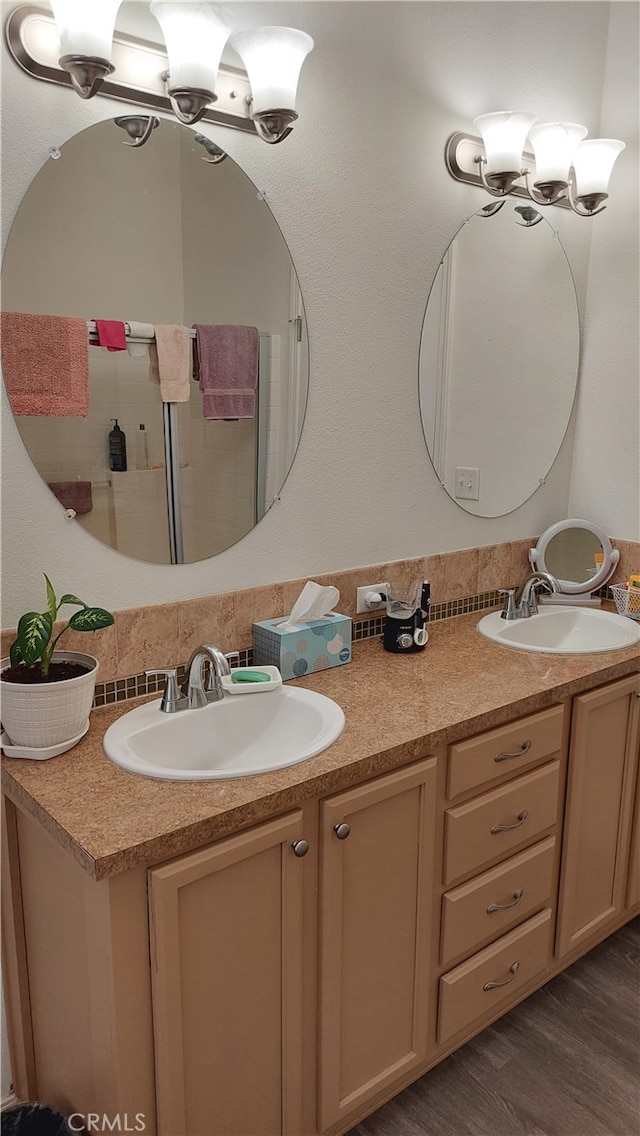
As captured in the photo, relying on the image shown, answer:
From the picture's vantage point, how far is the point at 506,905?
1.90 m

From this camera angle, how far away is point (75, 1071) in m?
1.45

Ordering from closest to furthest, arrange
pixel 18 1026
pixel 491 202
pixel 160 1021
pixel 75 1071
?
pixel 160 1021 < pixel 75 1071 < pixel 18 1026 < pixel 491 202

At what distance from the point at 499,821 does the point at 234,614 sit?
75 cm

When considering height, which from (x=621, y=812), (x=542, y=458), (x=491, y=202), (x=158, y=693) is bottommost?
(x=621, y=812)

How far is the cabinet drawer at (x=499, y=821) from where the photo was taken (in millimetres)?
1741

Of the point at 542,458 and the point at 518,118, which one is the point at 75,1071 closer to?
the point at 542,458

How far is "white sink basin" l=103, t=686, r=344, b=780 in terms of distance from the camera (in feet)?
5.10

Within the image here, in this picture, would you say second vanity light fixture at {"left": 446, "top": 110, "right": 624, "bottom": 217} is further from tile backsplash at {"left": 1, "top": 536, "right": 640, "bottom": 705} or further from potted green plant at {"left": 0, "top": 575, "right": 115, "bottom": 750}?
potted green plant at {"left": 0, "top": 575, "right": 115, "bottom": 750}

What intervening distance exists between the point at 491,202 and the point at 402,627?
121 cm

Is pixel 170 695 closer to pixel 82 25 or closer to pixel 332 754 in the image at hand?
pixel 332 754

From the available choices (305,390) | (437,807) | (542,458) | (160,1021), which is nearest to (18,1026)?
(160,1021)

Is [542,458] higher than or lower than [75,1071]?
higher

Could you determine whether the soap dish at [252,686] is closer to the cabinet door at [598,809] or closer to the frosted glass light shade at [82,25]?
the cabinet door at [598,809]

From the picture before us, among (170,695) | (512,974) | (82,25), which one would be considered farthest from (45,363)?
(512,974)
